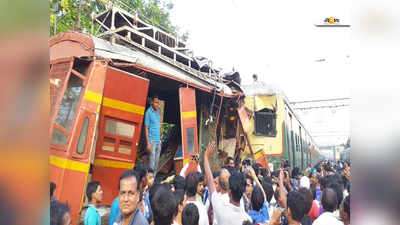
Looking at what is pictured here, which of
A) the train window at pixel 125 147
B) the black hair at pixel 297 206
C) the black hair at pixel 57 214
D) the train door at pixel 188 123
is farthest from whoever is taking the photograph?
the train door at pixel 188 123

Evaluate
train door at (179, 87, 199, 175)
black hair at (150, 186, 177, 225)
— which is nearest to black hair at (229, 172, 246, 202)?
black hair at (150, 186, 177, 225)

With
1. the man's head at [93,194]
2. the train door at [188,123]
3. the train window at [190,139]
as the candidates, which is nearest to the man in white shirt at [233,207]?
the man's head at [93,194]

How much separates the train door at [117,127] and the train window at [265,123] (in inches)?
229

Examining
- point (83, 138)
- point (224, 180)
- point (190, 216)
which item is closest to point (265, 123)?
point (224, 180)

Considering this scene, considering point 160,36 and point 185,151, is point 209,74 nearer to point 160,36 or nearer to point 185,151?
point 160,36

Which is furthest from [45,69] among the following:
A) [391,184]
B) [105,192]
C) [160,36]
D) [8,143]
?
[160,36]

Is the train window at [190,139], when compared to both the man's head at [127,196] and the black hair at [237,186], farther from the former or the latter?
the man's head at [127,196]

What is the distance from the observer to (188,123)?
16.9 ft

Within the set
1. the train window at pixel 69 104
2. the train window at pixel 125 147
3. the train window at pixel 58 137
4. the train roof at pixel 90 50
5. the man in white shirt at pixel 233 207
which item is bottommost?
the man in white shirt at pixel 233 207

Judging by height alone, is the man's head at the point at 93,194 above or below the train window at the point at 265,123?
below

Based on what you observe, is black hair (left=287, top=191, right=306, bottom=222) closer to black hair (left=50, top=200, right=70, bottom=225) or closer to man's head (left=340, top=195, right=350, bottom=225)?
man's head (left=340, top=195, right=350, bottom=225)

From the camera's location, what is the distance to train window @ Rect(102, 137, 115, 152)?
145 inches

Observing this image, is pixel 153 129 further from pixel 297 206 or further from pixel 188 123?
pixel 297 206

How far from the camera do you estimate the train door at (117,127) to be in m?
3.60
